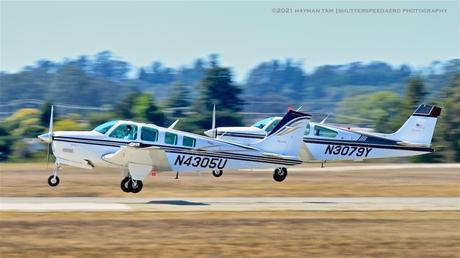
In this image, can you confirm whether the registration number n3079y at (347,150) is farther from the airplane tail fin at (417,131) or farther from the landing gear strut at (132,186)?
the landing gear strut at (132,186)

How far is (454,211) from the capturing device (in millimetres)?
27891

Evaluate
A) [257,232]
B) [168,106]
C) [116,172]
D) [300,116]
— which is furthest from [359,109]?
[257,232]

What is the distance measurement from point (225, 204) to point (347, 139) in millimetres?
8691

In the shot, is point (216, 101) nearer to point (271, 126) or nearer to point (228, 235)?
point (271, 126)

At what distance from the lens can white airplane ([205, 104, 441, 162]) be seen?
34.7m

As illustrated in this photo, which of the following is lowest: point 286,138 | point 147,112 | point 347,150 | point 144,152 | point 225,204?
point 225,204

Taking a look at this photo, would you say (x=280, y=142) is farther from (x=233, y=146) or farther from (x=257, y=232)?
(x=257, y=232)

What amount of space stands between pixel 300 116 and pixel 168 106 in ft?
212

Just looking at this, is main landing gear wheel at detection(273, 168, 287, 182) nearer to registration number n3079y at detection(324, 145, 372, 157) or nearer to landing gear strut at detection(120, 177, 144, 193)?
registration number n3079y at detection(324, 145, 372, 157)

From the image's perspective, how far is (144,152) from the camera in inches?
1187

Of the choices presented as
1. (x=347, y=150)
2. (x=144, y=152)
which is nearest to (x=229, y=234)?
(x=144, y=152)

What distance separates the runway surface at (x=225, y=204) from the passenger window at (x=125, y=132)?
1988 millimetres

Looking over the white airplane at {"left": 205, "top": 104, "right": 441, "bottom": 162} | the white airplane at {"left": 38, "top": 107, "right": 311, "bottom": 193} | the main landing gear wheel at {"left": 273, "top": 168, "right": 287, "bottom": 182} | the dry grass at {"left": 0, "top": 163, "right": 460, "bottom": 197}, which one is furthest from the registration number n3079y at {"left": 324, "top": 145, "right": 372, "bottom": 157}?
the white airplane at {"left": 38, "top": 107, "right": 311, "bottom": 193}

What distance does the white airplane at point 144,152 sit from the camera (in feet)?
99.2
